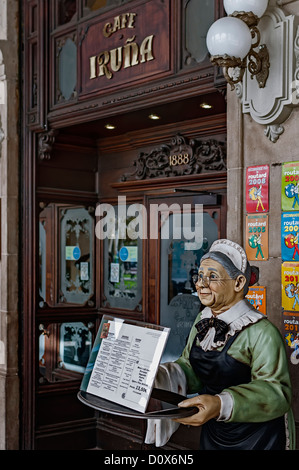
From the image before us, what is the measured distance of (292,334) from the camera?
3.10 m

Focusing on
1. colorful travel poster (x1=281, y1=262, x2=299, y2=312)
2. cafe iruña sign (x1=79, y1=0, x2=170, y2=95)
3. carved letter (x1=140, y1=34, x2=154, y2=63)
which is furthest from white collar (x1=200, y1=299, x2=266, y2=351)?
carved letter (x1=140, y1=34, x2=154, y2=63)

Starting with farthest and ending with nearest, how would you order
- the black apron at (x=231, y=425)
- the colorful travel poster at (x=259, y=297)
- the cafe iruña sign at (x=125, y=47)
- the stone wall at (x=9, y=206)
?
1. the stone wall at (x=9, y=206)
2. the cafe iruña sign at (x=125, y=47)
3. the colorful travel poster at (x=259, y=297)
4. the black apron at (x=231, y=425)

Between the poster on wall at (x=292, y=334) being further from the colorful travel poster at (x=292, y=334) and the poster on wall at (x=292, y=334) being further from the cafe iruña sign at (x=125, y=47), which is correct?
the cafe iruña sign at (x=125, y=47)

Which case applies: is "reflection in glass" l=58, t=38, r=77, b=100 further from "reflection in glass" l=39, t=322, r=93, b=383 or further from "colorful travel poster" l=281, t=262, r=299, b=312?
"colorful travel poster" l=281, t=262, r=299, b=312

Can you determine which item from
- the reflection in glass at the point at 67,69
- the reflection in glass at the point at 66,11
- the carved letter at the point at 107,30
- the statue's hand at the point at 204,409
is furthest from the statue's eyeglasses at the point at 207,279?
the reflection in glass at the point at 66,11

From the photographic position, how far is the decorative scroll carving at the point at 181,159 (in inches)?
172

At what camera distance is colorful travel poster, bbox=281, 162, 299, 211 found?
311 cm

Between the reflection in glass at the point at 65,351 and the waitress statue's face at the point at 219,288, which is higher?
the waitress statue's face at the point at 219,288

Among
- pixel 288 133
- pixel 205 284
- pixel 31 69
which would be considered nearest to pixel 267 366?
pixel 205 284

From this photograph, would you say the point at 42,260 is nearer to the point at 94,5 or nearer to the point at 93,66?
the point at 93,66

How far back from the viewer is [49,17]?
16.4ft

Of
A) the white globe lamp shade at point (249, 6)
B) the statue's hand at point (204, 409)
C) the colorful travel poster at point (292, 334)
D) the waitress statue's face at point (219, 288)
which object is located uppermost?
the white globe lamp shade at point (249, 6)

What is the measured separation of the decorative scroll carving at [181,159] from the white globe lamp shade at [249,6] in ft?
4.44

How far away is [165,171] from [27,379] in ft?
7.02
